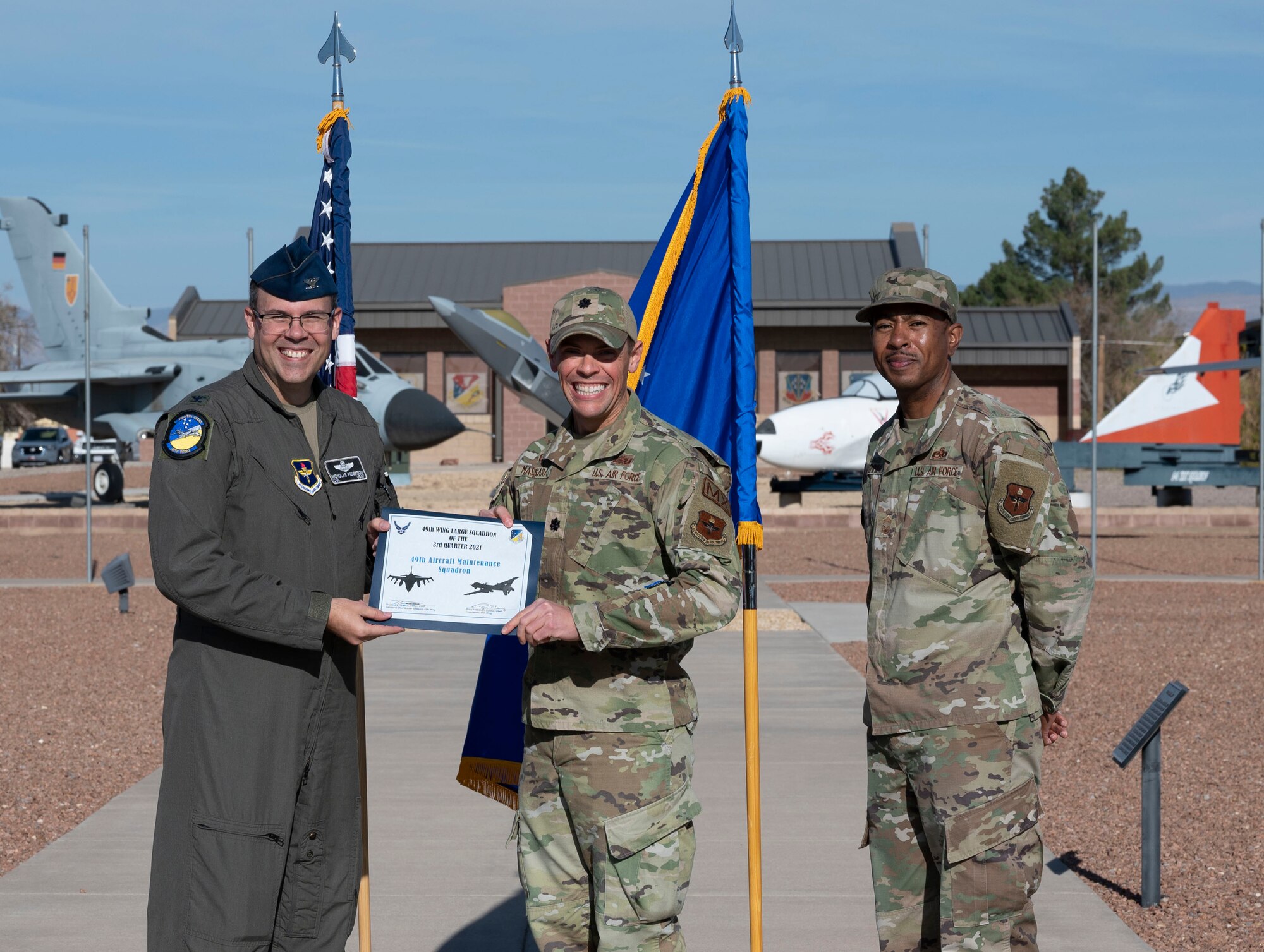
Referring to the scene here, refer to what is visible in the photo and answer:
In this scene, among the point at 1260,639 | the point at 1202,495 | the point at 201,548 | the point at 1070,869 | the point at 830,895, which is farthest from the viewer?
the point at 1202,495

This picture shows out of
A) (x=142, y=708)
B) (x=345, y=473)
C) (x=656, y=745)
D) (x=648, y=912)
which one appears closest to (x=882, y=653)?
(x=656, y=745)

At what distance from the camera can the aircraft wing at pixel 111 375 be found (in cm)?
3050

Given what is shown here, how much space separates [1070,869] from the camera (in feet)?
18.7

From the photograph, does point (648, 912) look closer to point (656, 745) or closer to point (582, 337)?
point (656, 745)

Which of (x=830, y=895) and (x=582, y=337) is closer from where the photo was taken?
(x=582, y=337)

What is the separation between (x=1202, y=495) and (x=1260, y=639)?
33.3m

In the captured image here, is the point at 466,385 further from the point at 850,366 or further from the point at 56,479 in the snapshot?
the point at 56,479

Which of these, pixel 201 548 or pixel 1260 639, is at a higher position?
pixel 201 548

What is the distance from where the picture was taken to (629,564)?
10.6 feet

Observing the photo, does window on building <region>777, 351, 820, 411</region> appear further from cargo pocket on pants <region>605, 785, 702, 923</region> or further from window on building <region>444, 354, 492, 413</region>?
cargo pocket on pants <region>605, 785, 702, 923</region>

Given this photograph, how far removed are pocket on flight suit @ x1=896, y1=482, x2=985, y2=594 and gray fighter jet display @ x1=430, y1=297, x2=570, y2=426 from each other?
71.1ft

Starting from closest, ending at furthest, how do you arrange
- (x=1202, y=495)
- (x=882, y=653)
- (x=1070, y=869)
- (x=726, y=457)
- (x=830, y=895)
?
(x=882, y=653) → (x=726, y=457) → (x=830, y=895) → (x=1070, y=869) → (x=1202, y=495)

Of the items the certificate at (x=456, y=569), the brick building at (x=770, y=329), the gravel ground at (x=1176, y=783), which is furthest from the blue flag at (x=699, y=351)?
the brick building at (x=770, y=329)

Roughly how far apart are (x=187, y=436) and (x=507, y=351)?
2263cm
